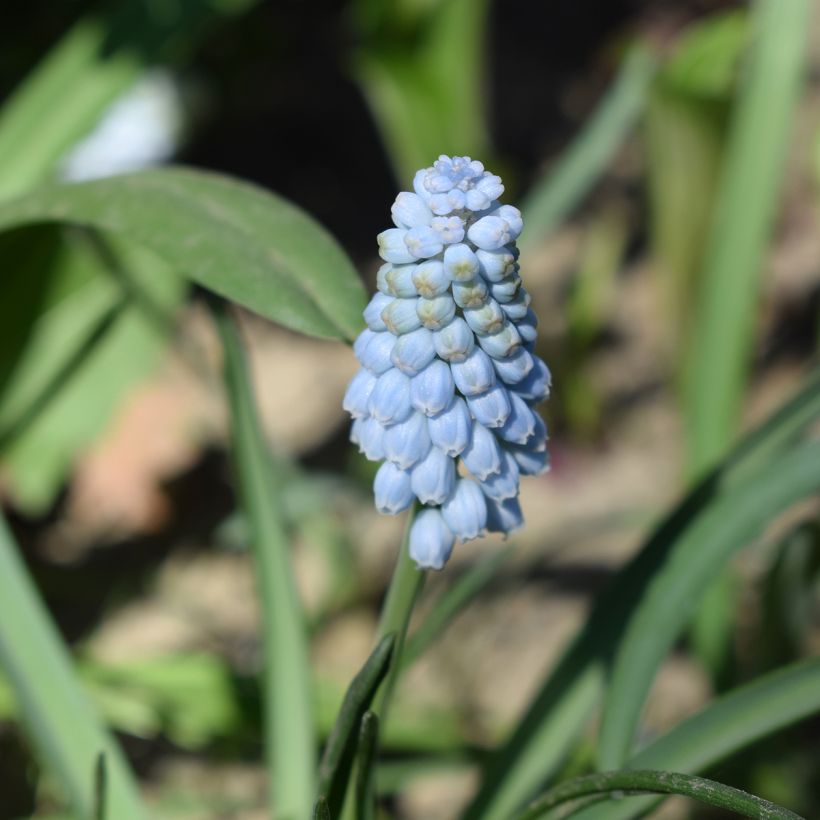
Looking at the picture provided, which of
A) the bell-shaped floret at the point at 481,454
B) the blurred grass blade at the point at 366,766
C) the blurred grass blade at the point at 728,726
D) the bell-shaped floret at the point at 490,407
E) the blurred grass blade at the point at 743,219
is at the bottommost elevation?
the blurred grass blade at the point at 366,766

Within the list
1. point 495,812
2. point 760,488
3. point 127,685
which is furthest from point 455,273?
point 127,685

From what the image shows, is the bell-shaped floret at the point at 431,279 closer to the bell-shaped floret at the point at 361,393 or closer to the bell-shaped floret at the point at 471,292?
the bell-shaped floret at the point at 471,292

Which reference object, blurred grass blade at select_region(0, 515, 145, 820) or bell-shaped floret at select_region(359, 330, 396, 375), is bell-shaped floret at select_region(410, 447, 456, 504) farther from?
blurred grass blade at select_region(0, 515, 145, 820)

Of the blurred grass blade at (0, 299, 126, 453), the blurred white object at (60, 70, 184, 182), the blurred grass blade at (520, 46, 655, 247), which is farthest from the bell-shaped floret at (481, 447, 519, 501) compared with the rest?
the blurred white object at (60, 70, 184, 182)

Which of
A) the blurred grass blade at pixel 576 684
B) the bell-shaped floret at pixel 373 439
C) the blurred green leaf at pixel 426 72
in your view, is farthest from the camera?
the blurred green leaf at pixel 426 72

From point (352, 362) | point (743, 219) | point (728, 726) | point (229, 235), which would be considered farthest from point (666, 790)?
point (352, 362)

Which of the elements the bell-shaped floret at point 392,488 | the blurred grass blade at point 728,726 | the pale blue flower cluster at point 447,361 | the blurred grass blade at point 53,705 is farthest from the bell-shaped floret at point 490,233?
the blurred grass blade at point 53,705

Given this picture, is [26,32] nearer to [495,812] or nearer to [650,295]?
[650,295]
